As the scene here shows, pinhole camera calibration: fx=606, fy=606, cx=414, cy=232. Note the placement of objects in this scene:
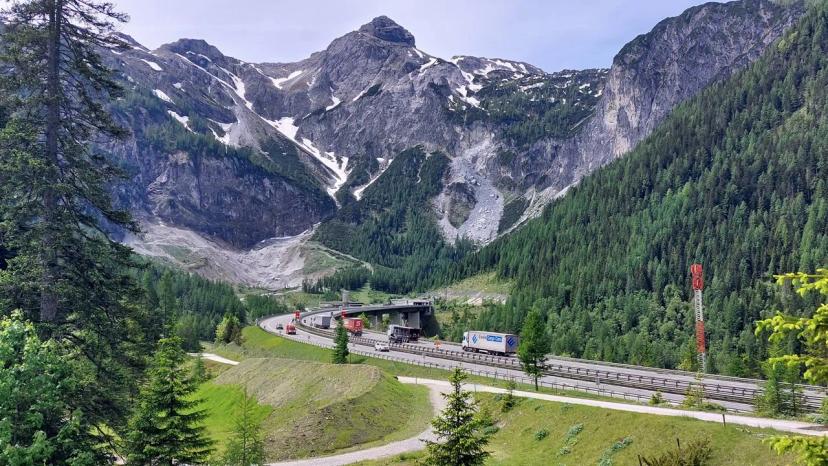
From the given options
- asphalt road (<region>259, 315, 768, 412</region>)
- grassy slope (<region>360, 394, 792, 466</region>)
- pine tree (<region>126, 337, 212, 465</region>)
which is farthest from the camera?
asphalt road (<region>259, 315, 768, 412</region>)

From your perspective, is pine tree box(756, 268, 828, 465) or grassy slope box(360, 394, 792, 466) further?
grassy slope box(360, 394, 792, 466)

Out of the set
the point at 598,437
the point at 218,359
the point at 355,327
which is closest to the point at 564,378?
the point at 598,437

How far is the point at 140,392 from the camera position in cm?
2673

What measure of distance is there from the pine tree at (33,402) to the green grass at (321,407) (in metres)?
33.2

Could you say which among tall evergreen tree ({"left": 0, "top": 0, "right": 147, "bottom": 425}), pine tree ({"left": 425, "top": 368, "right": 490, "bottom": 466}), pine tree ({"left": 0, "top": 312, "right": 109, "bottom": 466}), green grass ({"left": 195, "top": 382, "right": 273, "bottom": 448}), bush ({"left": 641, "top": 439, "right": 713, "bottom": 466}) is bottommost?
green grass ({"left": 195, "top": 382, "right": 273, "bottom": 448})

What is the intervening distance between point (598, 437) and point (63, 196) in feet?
114

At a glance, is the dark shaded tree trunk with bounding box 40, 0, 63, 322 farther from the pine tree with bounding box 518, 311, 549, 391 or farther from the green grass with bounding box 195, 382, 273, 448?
the pine tree with bounding box 518, 311, 549, 391

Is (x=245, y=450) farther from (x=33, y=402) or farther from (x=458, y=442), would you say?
(x=33, y=402)

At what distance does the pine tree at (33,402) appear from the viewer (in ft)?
47.1

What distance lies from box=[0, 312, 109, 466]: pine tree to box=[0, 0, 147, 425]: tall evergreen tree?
2.23 m

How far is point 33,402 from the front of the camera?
15305 mm

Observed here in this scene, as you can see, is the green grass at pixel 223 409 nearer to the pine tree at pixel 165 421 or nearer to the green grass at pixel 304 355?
the green grass at pixel 304 355

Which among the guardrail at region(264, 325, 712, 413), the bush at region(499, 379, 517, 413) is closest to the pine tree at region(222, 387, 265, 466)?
the bush at region(499, 379, 517, 413)

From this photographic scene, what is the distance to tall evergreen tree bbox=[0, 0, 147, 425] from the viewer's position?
18812 millimetres
